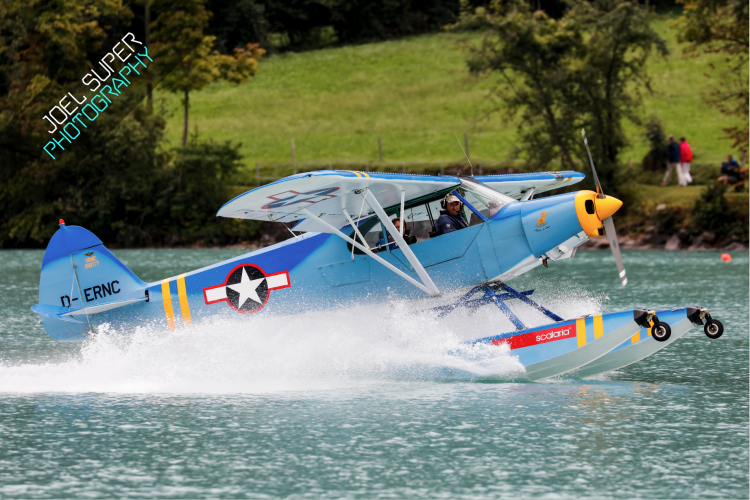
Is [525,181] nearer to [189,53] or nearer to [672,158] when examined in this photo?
[672,158]

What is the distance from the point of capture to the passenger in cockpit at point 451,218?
412 inches

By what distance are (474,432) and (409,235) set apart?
351cm

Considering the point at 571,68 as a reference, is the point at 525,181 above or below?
below

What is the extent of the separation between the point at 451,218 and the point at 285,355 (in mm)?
2838

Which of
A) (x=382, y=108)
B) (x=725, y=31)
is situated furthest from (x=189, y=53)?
(x=725, y=31)

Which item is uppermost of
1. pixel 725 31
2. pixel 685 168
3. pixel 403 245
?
pixel 725 31

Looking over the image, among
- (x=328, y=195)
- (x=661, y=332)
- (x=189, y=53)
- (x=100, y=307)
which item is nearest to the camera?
(x=661, y=332)

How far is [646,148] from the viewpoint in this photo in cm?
4641

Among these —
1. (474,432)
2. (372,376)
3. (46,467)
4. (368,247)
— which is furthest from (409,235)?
(46,467)

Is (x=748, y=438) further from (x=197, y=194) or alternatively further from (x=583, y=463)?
(x=197, y=194)

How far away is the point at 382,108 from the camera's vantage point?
2339 inches

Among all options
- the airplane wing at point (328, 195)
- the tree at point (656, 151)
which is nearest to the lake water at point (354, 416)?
the airplane wing at point (328, 195)

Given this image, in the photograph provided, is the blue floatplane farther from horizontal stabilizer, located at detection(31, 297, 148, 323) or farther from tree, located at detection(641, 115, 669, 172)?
tree, located at detection(641, 115, 669, 172)

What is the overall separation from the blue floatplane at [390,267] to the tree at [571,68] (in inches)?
1084
